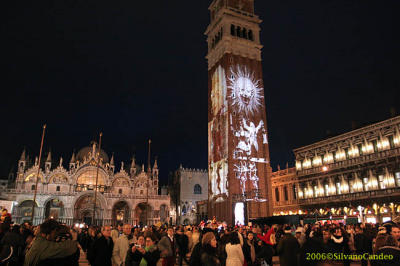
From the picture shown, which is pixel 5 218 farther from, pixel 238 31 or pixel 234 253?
pixel 238 31

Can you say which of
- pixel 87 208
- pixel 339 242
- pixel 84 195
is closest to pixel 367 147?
pixel 339 242

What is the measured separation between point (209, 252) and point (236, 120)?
3763 centimetres

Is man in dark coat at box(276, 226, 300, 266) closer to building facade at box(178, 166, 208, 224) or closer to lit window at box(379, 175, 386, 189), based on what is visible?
lit window at box(379, 175, 386, 189)

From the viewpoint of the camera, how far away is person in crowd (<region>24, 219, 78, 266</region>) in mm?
4785

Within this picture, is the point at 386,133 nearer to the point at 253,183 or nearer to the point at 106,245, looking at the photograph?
the point at 253,183

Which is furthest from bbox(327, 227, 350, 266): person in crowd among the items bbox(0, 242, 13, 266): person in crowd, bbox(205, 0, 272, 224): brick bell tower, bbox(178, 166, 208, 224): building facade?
bbox(178, 166, 208, 224): building facade

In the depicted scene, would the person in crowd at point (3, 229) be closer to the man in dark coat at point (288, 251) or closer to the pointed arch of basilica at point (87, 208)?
the man in dark coat at point (288, 251)

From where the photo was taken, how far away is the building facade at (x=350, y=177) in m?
33.2

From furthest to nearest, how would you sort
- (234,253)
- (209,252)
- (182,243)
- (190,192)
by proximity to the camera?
1. (190,192)
2. (182,243)
3. (234,253)
4. (209,252)

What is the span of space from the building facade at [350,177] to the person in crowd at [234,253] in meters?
22.4

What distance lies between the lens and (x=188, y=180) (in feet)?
222

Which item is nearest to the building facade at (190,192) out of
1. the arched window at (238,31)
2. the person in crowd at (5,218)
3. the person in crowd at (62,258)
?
the arched window at (238,31)

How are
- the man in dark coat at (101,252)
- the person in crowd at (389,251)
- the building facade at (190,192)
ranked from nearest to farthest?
the person in crowd at (389,251), the man in dark coat at (101,252), the building facade at (190,192)

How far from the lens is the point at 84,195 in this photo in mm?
57344
